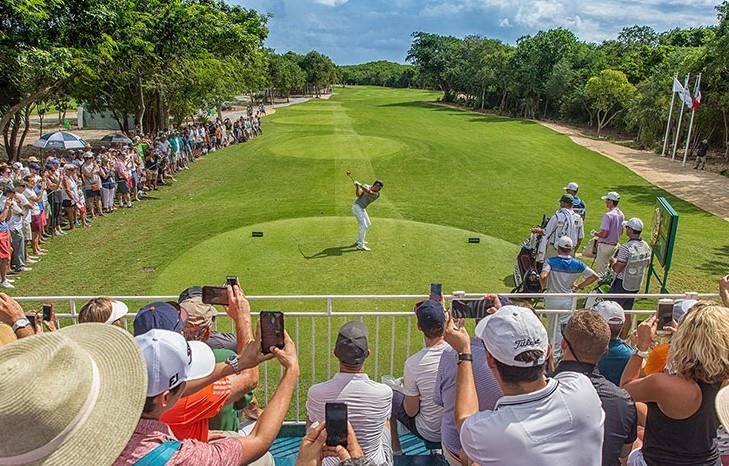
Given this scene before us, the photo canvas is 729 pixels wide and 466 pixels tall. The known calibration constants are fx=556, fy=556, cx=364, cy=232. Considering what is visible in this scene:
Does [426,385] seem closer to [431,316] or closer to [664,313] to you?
[431,316]

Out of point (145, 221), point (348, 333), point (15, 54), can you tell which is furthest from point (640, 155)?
point (348, 333)

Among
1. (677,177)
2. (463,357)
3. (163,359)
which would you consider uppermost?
(163,359)

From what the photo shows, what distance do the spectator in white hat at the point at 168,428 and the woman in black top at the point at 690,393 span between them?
7.52 ft

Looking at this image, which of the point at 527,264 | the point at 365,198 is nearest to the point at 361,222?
the point at 365,198

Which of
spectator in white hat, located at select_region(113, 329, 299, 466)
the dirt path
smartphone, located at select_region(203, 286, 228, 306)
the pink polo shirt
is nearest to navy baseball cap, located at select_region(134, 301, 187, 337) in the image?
smartphone, located at select_region(203, 286, 228, 306)


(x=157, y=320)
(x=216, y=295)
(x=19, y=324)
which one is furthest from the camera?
(x=19, y=324)

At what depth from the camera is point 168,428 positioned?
8.93 ft

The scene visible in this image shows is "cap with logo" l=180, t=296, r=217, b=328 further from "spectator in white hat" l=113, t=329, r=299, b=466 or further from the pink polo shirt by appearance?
the pink polo shirt

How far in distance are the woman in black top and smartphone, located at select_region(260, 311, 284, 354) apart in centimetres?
228

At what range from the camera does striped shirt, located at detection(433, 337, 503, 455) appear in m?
4.05

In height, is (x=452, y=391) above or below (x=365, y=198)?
above

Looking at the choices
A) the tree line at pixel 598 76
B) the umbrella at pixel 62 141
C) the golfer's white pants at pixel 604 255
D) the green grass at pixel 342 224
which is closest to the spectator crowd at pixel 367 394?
the green grass at pixel 342 224

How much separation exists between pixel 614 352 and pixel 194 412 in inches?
145

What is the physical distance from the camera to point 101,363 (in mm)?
2467
